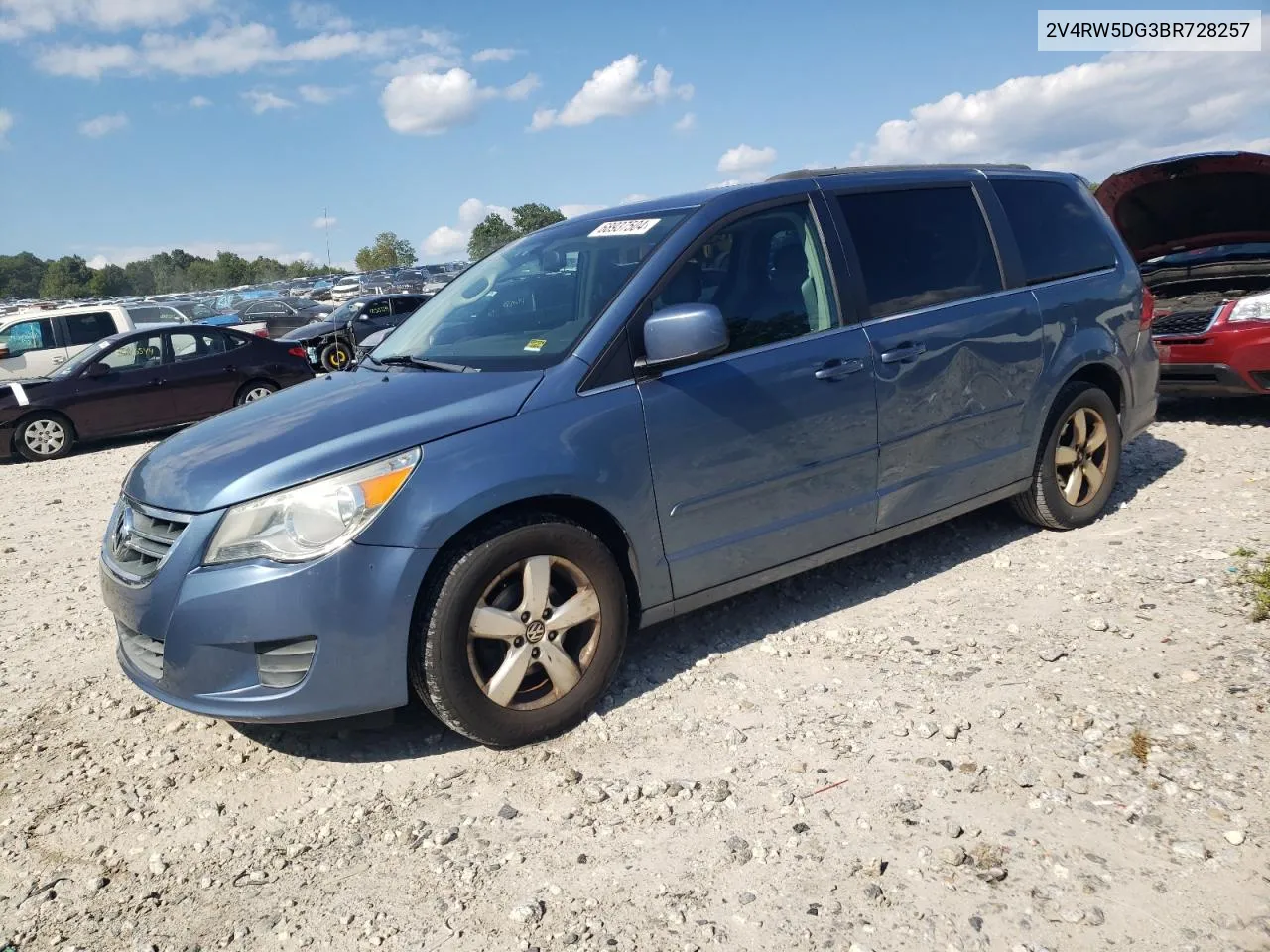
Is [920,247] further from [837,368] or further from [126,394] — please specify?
[126,394]

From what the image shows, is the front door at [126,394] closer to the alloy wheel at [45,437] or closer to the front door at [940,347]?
the alloy wheel at [45,437]

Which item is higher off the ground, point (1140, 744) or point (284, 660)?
point (284, 660)

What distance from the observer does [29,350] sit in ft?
44.5

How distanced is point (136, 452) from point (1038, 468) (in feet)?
31.6

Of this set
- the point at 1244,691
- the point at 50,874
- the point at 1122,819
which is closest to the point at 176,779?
the point at 50,874

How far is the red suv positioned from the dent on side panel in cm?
482

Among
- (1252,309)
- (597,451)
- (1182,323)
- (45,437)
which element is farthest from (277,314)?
(597,451)

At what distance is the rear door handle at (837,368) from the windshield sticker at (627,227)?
870 millimetres

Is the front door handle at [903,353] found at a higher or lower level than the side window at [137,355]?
lower

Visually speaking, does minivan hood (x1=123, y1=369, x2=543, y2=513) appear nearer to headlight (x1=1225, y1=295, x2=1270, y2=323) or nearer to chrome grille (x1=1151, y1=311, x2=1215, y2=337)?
chrome grille (x1=1151, y1=311, x2=1215, y2=337)

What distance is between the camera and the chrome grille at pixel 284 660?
2.93 m

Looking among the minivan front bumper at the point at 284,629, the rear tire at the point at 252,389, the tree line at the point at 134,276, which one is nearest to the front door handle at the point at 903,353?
the minivan front bumper at the point at 284,629

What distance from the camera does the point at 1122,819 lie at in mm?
2615

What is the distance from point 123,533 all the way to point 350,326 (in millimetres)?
14923
